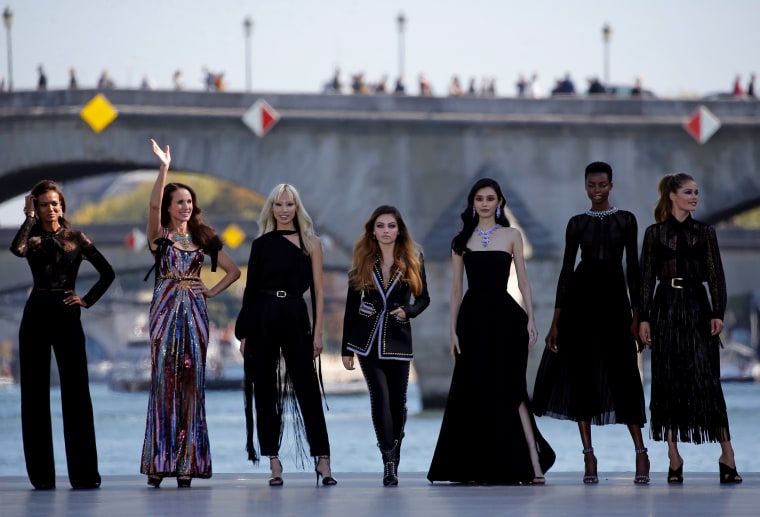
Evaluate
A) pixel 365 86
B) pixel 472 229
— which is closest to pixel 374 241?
pixel 472 229

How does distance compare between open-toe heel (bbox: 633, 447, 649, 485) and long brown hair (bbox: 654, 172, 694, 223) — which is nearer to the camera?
open-toe heel (bbox: 633, 447, 649, 485)

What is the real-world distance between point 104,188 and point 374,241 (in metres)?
114

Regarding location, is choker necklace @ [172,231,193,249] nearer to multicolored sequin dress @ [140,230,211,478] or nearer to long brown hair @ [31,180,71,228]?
multicolored sequin dress @ [140,230,211,478]

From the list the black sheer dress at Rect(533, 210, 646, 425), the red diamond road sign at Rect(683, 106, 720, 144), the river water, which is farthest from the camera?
the red diamond road sign at Rect(683, 106, 720, 144)

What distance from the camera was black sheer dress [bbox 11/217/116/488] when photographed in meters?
10.1

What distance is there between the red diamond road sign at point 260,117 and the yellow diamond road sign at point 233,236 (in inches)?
707

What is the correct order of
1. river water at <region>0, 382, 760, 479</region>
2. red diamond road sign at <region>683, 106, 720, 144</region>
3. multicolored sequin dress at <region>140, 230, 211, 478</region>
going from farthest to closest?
red diamond road sign at <region>683, 106, 720, 144</region> → river water at <region>0, 382, 760, 479</region> → multicolored sequin dress at <region>140, 230, 211, 478</region>

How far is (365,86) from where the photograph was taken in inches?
1486

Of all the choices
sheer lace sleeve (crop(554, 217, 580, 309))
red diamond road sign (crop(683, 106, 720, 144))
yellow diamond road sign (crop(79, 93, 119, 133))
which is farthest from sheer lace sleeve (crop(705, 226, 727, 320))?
yellow diamond road sign (crop(79, 93, 119, 133))

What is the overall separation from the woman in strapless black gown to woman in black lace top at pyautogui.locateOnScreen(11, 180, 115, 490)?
6.62 feet

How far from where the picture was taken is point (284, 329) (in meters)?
10.4

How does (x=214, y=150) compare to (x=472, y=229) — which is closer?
(x=472, y=229)

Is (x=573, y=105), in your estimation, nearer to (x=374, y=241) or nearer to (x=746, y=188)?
(x=746, y=188)

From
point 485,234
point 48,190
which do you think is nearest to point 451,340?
point 485,234
